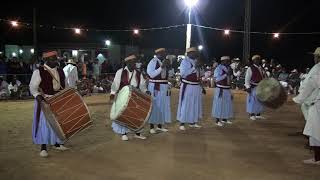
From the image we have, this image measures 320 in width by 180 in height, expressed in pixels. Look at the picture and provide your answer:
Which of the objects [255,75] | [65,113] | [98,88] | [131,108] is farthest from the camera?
[98,88]

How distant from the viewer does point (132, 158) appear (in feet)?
26.7

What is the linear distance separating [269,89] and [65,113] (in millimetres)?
5830

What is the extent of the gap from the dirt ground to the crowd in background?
277 inches

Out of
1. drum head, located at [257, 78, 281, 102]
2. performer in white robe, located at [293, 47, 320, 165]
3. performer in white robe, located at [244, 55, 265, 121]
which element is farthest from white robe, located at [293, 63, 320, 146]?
performer in white robe, located at [244, 55, 265, 121]

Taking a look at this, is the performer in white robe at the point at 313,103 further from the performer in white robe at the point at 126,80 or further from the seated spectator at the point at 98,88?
the seated spectator at the point at 98,88

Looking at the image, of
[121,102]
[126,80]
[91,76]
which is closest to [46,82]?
[121,102]

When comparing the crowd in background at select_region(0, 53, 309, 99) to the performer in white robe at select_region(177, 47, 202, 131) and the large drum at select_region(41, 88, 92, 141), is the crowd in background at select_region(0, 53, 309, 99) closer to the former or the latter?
the performer in white robe at select_region(177, 47, 202, 131)

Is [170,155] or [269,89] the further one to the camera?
[269,89]

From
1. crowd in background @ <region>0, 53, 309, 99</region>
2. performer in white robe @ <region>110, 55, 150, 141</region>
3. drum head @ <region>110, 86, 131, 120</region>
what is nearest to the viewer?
drum head @ <region>110, 86, 131, 120</region>

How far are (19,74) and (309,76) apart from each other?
15029mm

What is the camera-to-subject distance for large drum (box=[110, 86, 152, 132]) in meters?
8.97

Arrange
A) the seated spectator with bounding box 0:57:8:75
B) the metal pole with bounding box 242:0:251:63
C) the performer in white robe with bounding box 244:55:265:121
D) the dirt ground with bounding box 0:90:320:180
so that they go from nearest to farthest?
the dirt ground with bounding box 0:90:320:180
the performer in white robe with bounding box 244:55:265:121
the seated spectator with bounding box 0:57:8:75
the metal pole with bounding box 242:0:251:63

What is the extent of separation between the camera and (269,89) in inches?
458

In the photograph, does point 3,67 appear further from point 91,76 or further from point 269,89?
point 269,89
